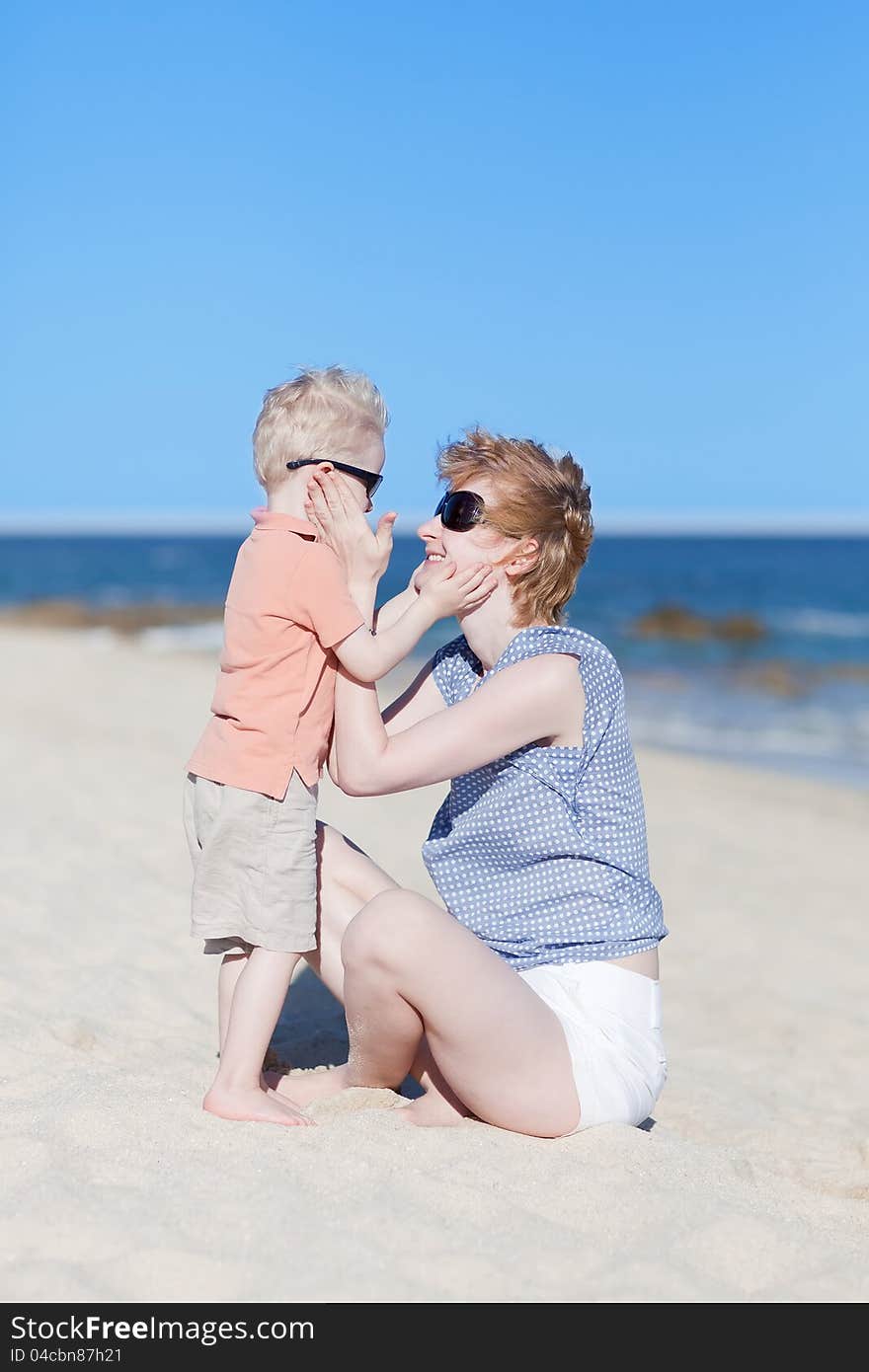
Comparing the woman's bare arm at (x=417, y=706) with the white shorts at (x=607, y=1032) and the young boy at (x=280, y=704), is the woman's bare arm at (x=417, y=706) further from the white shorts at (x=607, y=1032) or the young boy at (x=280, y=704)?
the white shorts at (x=607, y=1032)

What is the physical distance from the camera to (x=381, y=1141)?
9.55ft

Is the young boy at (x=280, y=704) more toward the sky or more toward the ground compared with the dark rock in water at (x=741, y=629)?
more toward the sky

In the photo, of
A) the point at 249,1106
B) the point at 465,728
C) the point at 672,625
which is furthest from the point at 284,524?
the point at 672,625

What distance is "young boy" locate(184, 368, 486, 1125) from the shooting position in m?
3.18

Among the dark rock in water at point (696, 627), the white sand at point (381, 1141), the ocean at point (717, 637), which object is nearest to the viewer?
the white sand at point (381, 1141)

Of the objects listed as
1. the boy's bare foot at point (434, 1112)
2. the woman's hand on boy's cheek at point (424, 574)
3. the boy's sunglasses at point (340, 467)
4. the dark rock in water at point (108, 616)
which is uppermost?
the boy's sunglasses at point (340, 467)

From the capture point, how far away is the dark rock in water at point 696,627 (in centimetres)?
2522

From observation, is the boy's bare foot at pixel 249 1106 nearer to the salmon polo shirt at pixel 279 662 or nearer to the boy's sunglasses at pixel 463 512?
the salmon polo shirt at pixel 279 662

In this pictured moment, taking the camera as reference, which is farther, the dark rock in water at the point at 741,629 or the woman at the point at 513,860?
the dark rock in water at the point at 741,629

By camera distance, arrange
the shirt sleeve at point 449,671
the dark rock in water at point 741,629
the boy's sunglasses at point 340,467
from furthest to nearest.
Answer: the dark rock in water at point 741,629
the shirt sleeve at point 449,671
the boy's sunglasses at point 340,467

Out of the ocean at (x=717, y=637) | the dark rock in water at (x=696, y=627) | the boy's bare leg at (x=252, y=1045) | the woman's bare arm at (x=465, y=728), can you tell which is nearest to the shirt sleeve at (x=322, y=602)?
the woman's bare arm at (x=465, y=728)
